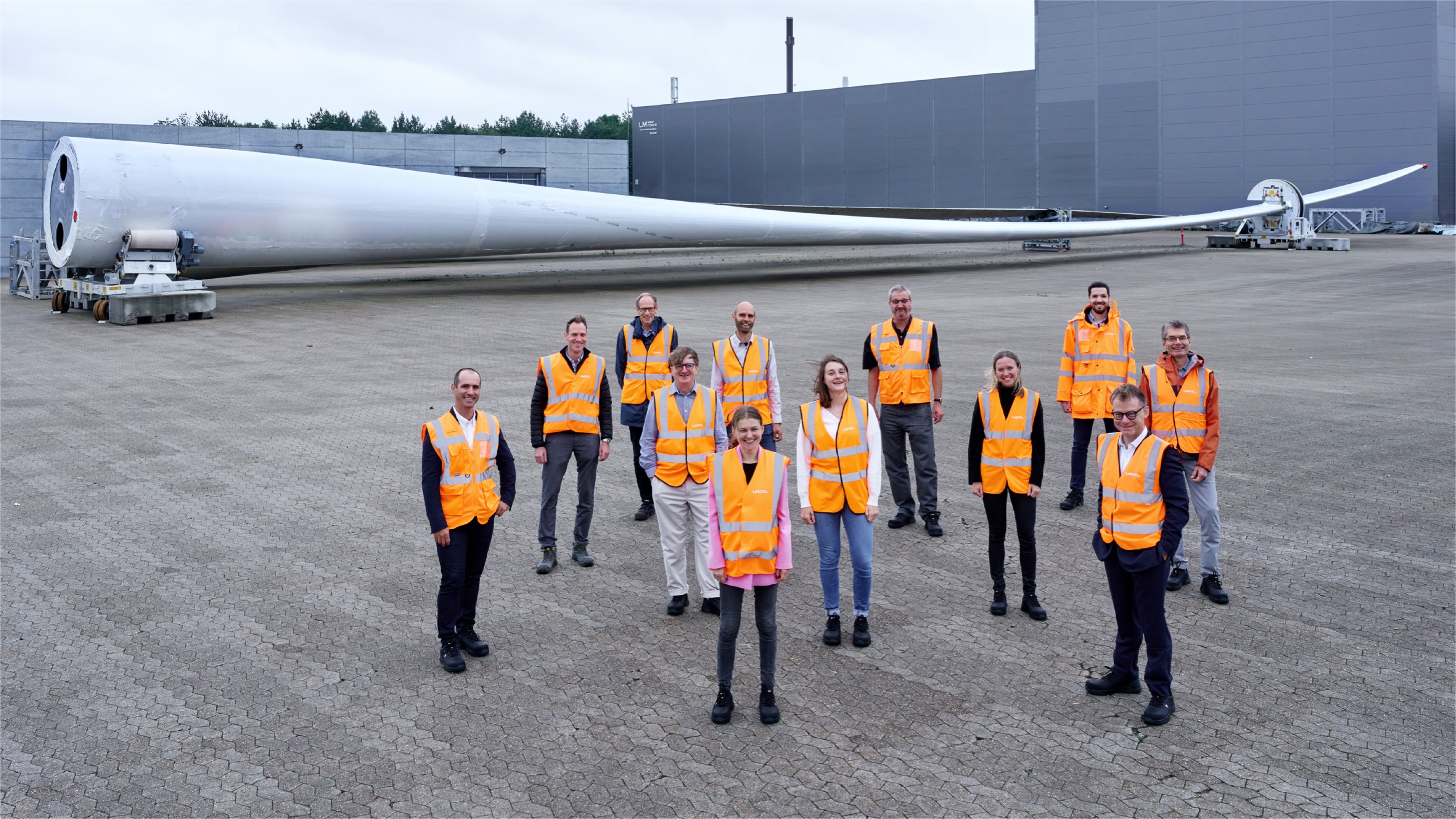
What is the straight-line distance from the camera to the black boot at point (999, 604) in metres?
6.94

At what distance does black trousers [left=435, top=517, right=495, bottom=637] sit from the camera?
6.17m

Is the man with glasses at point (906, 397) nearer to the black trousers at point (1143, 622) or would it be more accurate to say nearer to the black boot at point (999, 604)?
the black boot at point (999, 604)

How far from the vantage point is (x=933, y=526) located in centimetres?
876

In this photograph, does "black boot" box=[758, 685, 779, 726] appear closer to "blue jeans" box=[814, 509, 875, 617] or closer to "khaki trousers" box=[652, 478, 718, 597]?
"blue jeans" box=[814, 509, 875, 617]

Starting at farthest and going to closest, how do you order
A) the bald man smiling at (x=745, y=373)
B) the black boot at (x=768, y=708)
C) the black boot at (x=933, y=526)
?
the black boot at (x=933, y=526) → the bald man smiling at (x=745, y=373) → the black boot at (x=768, y=708)

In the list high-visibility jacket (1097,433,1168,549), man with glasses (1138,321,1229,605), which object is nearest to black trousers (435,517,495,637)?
high-visibility jacket (1097,433,1168,549)

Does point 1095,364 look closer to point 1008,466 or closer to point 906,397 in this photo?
point 906,397

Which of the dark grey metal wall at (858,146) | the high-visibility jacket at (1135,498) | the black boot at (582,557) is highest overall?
the dark grey metal wall at (858,146)

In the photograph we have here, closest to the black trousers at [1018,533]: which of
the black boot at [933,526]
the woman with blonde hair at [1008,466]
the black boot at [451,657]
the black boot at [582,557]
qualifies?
the woman with blonde hair at [1008,466]

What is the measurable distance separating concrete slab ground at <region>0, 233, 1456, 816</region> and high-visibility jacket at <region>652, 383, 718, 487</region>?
2.92 ft

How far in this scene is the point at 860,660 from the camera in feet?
20.6

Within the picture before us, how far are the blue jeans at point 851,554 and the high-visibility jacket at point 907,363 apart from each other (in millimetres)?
2743

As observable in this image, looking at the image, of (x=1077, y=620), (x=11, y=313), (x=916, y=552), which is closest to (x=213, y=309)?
(x=11, y=313)

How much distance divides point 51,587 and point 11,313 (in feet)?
65.6
